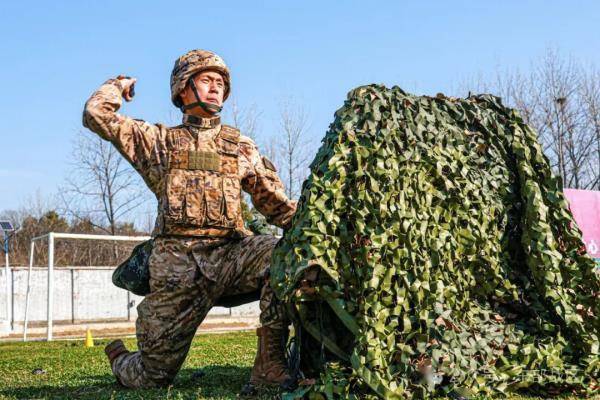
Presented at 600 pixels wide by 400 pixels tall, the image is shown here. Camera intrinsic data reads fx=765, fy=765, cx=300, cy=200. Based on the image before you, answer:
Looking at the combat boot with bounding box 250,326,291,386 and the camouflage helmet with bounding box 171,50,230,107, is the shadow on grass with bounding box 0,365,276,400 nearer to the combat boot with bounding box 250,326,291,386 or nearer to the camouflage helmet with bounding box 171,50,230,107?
the combat boot with bounding box 250,326,291,386

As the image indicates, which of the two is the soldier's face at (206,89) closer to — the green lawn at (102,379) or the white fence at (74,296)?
the green lawn at (102,379)

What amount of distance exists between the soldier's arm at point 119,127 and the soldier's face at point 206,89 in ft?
1.06

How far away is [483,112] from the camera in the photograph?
16.1ft

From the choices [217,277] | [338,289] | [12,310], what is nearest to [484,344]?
[338,289]

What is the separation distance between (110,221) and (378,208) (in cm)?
2347

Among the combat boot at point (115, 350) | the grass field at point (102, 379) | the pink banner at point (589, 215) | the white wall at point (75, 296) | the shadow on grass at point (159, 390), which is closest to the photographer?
the shadow on grass at point (159, 390)

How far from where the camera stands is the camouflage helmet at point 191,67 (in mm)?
5078

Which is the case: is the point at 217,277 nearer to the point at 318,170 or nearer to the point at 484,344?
the point at 318,170

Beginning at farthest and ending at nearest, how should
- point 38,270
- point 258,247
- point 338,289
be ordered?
point 38,270, point 258,247, point 338,289

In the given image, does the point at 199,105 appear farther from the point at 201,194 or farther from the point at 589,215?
the point at 589,215

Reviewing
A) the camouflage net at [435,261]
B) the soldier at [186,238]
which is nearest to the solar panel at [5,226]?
the soldier at [186,238]

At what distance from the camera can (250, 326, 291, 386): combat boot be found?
4.54 metres

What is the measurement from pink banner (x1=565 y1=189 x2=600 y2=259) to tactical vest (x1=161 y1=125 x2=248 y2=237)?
6046 millimetres

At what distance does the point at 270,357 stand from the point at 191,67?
1964mm
